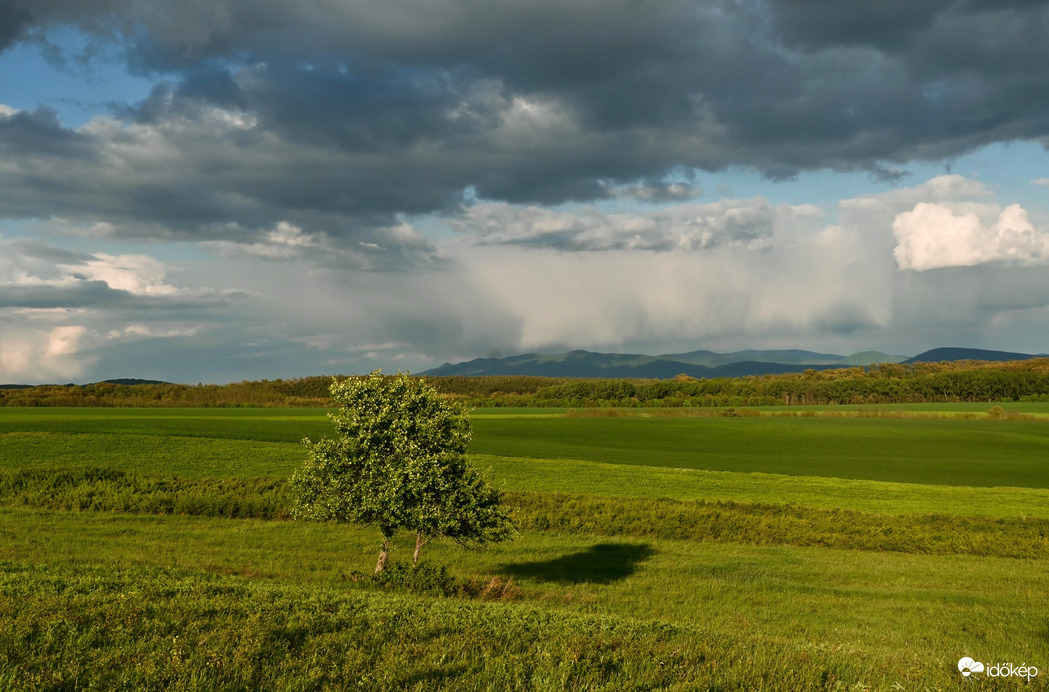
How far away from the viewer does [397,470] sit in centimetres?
1638

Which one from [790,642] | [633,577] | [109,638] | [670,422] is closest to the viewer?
[109,638]

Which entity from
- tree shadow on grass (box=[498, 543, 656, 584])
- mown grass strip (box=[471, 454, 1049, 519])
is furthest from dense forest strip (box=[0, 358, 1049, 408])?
tree shadow on grass (box=[498, 543, 656, 584])

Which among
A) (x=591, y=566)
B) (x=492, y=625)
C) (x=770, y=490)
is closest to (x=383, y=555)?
(x=591, y=566)

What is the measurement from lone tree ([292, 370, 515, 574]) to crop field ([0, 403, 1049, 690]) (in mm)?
1492

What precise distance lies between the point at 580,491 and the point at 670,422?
57.4 metres

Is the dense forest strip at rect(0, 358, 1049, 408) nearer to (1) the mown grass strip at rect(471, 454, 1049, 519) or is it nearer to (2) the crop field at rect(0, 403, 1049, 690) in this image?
(2) the crop field at rect(0, 403, 1049, 690)

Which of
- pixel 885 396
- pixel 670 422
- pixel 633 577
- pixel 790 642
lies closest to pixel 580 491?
pixel 633 577

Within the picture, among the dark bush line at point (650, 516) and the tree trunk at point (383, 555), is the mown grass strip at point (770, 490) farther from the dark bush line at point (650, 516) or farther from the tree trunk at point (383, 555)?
the tree trunk at point (383, 555)

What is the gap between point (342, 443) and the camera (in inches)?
681

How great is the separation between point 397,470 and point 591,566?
874 cm

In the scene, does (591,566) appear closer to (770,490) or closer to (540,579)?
(540,579)

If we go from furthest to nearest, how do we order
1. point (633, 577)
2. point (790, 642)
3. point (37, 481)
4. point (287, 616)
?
point (37, 481) < point (633, 577) < point (790, 642) < point (287, 616)

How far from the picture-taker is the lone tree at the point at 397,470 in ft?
54.1

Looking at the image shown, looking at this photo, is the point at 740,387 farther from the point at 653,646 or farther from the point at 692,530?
the point at 653,646
